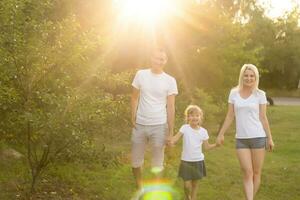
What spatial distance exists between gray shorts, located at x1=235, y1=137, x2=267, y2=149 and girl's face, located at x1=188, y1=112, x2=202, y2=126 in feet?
1.98

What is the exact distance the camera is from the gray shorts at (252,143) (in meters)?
6.77

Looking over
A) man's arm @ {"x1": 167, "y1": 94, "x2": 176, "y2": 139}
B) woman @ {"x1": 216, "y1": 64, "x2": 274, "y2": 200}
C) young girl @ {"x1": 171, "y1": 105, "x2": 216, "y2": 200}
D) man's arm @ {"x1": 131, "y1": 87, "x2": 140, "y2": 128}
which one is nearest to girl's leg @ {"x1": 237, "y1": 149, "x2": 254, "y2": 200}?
woman @ {"x1": 216, "y1": 64, "x2": 274, "y2": 200}

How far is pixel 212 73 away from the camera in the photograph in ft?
56.5

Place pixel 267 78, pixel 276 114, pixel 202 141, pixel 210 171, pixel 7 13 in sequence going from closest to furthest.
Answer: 1. pixel 7 13
2. pixel 202 141
3. pixel 210 171
4. pixel 276 114
5. pixel 267 78

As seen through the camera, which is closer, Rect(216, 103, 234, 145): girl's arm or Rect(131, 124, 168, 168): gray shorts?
Rect(131, 124, 168, 168): gray shorts

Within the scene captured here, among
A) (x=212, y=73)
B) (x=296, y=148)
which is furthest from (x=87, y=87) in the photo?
(x=212, y=73)

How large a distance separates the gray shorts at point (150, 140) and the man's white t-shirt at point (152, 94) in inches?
3.4

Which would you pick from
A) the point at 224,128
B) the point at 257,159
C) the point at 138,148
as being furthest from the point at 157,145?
the point at 257,159

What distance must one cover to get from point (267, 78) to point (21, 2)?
5004 centimetres

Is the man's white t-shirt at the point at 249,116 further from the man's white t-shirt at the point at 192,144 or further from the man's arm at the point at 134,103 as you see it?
the man's arm at the point at 134,103

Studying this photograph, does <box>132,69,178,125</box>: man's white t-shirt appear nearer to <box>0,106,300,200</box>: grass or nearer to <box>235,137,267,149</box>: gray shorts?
<box>0,106,300,200</box>: grass

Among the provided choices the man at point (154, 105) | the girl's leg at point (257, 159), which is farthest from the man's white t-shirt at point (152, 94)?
the girl's leg at point (257, 159)

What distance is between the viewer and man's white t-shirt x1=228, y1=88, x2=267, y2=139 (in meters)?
6.78

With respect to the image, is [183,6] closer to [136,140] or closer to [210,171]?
[210,171]
